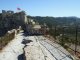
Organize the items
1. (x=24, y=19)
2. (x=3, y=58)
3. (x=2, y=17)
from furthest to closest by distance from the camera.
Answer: (x=2, y=17) → (x=24, y=19) → (x=3, y=58)

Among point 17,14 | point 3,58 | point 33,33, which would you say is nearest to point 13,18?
point 17,14

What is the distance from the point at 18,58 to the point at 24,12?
61709 millimetres

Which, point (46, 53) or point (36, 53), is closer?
point (36, 53)

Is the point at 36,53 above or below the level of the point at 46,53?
above

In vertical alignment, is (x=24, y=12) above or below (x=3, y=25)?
above

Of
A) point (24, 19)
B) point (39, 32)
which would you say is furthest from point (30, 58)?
point (24, 19)

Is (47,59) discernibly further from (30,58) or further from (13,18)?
(13,18)

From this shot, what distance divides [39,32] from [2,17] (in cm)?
4249

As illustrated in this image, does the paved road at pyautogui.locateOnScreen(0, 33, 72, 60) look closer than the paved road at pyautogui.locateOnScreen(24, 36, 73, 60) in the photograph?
No

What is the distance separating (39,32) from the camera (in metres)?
36.1

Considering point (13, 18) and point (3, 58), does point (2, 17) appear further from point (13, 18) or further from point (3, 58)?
point (3, 58)

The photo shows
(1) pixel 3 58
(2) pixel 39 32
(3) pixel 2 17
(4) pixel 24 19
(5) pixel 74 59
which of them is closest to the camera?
(5) pixel 74 59

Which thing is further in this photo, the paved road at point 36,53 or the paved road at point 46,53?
the paved road at point 36,53

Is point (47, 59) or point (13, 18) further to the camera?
point (13, 18)
